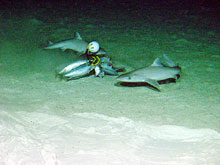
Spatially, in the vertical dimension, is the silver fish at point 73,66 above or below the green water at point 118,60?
above

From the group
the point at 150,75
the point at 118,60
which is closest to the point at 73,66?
the point at 150,75

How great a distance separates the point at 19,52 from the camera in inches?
252

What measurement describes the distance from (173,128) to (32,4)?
1085cm

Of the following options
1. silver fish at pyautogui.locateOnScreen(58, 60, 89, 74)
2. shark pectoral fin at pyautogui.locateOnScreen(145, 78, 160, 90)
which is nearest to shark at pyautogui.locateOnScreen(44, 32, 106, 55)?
silver fish at pyautogui.locateOnScreen(58, 60, 89, 74)

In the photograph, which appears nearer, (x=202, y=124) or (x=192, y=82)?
(x=202, y=124)

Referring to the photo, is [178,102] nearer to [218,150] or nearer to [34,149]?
[218,150]

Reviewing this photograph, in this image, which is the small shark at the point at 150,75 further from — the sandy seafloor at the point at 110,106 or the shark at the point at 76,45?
the shark at the point at 76,45

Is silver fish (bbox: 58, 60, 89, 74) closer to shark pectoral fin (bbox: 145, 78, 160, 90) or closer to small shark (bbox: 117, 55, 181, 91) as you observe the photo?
small shark (bbox: 117, 55, 181, 91)

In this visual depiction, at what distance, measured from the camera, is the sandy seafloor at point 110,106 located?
2764mm

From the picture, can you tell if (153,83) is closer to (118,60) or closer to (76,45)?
(118,60)

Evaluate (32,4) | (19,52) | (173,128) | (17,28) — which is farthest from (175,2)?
(173,128)

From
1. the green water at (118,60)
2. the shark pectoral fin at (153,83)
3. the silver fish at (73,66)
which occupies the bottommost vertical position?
the green water at (118,60)

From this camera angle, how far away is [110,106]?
397 cm

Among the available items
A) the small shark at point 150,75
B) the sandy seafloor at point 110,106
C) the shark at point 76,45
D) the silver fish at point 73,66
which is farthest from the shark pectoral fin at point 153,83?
the shark at point 76,45
